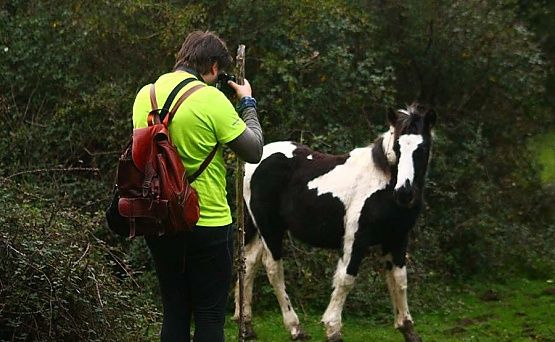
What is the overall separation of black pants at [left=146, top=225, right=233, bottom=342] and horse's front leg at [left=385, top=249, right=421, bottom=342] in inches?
121

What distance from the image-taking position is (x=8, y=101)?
32.1 feet

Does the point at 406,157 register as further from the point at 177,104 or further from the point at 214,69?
the point at 177,104

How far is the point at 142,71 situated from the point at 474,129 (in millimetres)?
4242

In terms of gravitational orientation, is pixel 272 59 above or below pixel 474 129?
above

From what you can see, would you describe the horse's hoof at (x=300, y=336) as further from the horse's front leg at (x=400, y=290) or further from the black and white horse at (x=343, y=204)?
the horse's front leg at (x=400, y=290)

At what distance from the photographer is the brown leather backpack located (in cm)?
393

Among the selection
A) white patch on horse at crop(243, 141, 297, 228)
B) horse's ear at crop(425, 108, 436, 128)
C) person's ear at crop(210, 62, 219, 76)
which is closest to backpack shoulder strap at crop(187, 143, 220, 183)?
person's ear at crop(210, 62, 219, 76)

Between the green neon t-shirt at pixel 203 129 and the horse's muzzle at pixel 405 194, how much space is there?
267 cm

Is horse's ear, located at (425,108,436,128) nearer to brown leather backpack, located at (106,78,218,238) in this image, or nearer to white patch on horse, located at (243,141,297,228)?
white patch on horse, located at (243,141,297,228)

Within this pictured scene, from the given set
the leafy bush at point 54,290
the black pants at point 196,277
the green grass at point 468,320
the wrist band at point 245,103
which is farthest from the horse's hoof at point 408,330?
the wrist band at point 245,103

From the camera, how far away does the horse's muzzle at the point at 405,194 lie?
658cm

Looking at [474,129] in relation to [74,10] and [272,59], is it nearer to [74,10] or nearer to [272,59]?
[272,59]

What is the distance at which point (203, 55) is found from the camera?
421 cm

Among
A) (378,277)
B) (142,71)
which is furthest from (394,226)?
(142,71)
